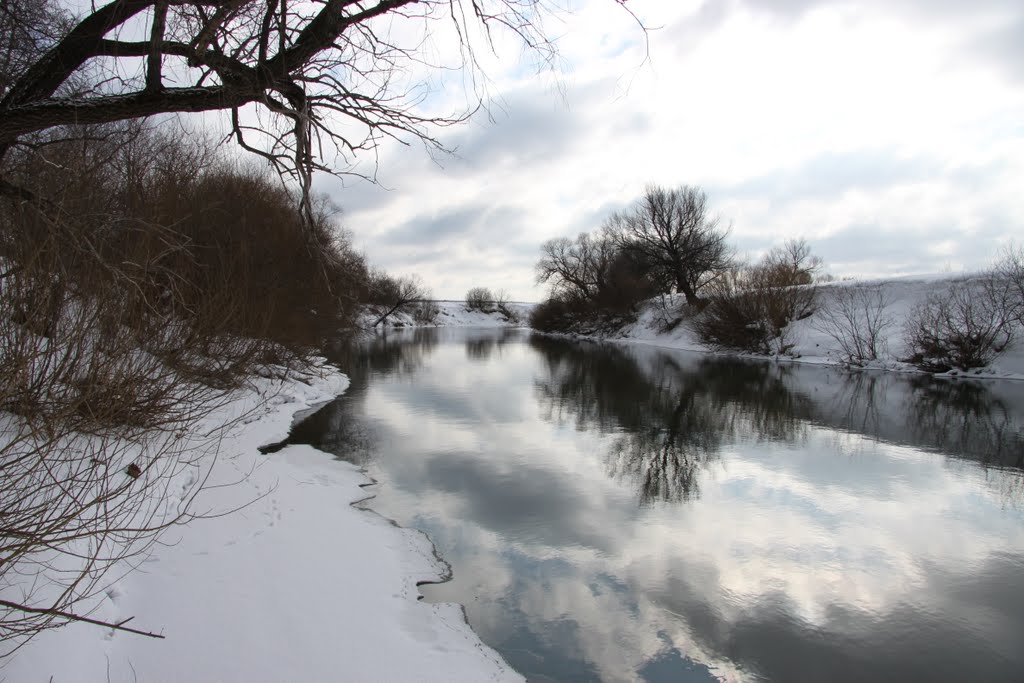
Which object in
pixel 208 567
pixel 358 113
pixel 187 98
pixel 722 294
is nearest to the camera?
pixel 187 98

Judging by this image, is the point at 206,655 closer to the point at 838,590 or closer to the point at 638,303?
the point at 838,590

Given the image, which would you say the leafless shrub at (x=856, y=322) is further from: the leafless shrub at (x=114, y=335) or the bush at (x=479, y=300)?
the bush at (x=479, y=300)

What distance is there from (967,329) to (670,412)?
44.3 ft

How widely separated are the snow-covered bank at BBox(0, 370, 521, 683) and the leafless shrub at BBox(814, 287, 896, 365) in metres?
23.0

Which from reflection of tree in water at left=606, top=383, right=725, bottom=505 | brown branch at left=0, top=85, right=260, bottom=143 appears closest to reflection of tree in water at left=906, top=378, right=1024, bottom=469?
reflection of tree in water at left=606, top=383, right=725, bottom=505

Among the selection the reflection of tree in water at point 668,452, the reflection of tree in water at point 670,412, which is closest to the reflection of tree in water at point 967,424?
the reflection of tree in water at point 670,412

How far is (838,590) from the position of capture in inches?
193

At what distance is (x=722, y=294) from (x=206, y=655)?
29872mm

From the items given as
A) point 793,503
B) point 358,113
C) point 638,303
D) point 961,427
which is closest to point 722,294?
point 638,303

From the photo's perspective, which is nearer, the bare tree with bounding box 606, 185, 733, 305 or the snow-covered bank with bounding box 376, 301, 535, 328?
the bare tree with bounding box 606, 185, 733, 305

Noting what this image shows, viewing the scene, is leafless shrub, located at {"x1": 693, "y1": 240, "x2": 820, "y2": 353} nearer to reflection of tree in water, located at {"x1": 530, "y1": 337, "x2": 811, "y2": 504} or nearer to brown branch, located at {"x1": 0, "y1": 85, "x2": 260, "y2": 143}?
reflection of tree in water, located at {"x1": 530, "y1": 337, "x2": 811, "y2": 504}

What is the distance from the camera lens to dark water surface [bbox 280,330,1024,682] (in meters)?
4.09

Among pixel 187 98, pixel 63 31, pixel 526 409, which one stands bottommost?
pixel 526 409

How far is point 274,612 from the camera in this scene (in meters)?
3.89
